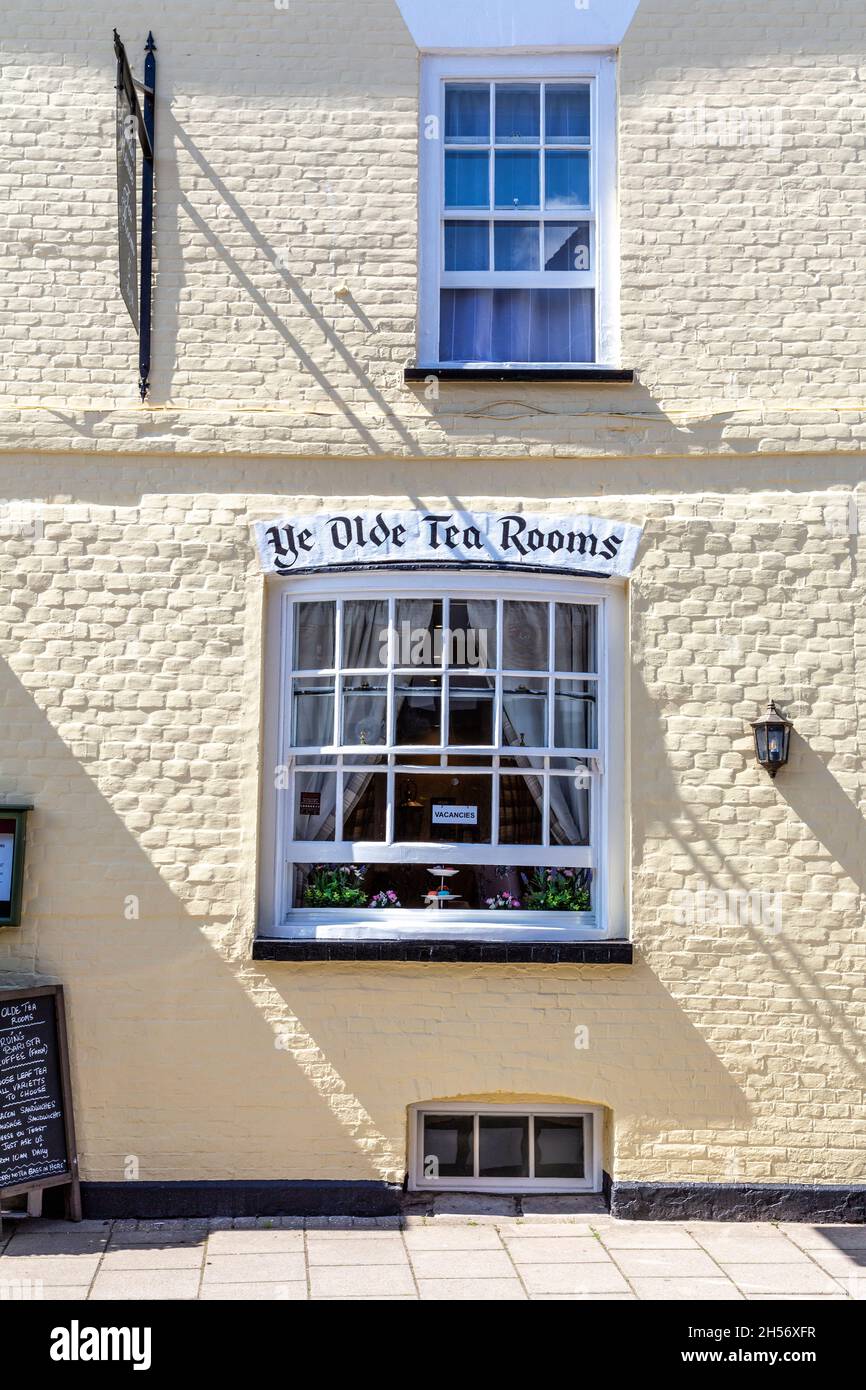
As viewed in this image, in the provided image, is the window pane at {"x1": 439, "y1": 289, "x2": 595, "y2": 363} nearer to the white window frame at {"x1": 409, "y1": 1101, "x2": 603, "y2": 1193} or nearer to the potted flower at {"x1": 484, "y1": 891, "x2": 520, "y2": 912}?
the potted flower at {"x1": 484, "y1": 891, "x2": 520, "y2": 912}

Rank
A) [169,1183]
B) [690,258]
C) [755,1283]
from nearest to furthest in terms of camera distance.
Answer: [755,1283] < [169,1183] < [690,258]

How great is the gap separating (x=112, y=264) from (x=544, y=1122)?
5120 mm

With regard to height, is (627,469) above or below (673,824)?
above

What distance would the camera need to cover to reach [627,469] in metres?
6.56

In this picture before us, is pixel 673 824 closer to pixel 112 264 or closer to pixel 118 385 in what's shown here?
pixel 118 385

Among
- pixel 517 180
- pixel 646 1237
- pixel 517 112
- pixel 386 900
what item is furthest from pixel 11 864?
pixel 517 112

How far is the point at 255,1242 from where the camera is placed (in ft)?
19.1

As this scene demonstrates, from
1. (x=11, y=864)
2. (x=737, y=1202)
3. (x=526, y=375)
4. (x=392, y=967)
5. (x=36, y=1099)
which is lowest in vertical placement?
(x=737, y=1202)

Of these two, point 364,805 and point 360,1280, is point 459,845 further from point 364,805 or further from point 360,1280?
point 360,1280

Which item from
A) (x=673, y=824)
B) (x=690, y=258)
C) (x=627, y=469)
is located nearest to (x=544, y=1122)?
(x=673, y=824)

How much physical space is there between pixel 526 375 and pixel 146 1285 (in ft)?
15.6

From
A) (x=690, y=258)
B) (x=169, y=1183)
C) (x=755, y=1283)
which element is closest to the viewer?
(x=755, y=1283)

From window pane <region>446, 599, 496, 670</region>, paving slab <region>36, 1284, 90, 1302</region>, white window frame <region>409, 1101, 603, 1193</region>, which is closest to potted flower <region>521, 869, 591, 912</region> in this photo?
white window frame <region>409, 1101, 603, 1193</region>

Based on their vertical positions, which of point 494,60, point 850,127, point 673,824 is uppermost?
point 494,60
